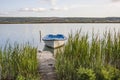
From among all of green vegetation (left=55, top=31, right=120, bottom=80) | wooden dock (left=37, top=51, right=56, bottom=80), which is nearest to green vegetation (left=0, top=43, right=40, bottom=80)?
wooden dock (left=37, top=51, right=56, bottom=80)

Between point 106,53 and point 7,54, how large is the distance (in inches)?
84.1

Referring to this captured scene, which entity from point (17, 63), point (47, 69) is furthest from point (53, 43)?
point (17, 63)

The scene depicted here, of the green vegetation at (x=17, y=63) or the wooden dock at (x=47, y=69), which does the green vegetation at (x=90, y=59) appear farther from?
the green vegetation at (x=17, y=63)

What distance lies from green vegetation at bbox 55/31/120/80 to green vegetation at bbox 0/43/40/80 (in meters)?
0.52

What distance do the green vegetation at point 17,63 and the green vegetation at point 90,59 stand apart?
0.52 meters

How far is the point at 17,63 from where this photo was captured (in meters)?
6.34

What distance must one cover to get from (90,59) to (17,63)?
4.90ft

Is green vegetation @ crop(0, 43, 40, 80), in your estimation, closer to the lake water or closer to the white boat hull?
the lake water

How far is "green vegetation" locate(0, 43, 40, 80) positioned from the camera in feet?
20.6

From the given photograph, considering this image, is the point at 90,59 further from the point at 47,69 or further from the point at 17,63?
the point at 17,63

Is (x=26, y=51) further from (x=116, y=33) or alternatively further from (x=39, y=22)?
(x=39, y=22)

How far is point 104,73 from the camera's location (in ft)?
18.5

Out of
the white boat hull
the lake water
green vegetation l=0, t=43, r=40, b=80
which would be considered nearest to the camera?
green vegetation l=0, t=43, r=40, b=80

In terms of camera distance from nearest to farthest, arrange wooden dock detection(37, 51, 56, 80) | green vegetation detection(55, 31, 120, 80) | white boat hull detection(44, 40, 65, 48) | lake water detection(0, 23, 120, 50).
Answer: green vegetation detection(55, 31, 120, 80), wooden dock detection(37, 51, 56, 80), lake water detection(0, 23, 120, 50), white boat hull detection(44, 40, 65, 48)
